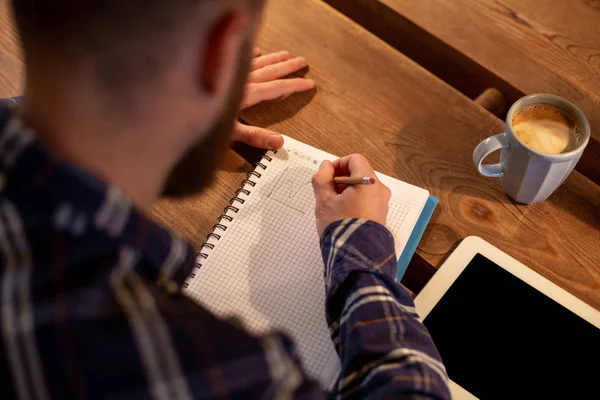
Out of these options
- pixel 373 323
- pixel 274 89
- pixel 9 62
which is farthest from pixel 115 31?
pixel 9 62

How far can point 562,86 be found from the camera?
0.95m

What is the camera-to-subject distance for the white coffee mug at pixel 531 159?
74cm

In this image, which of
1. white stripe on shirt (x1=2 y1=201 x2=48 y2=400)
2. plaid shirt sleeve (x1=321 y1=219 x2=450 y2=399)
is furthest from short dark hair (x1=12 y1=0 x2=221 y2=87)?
plaid shirt sleeve (x1=321 y1=219 x2=450 y2=399)

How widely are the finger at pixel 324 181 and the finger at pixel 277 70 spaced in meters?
0.20

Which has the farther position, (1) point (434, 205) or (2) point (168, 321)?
(1) point (434, 205)

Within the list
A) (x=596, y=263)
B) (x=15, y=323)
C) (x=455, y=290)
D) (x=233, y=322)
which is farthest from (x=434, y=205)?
(x=15, y=323)

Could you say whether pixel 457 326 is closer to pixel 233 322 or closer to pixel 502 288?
pixel 502 288

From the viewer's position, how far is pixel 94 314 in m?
0.42

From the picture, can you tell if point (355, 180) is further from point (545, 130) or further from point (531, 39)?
point (531, 39)

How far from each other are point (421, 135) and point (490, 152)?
0.46 ft

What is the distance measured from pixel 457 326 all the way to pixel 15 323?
1.79ft

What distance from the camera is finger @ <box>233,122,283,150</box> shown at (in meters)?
0.89

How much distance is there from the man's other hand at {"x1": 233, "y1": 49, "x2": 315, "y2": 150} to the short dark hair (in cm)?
46

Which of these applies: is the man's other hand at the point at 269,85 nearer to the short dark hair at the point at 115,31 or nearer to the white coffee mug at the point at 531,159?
the white coffee mug at the point at 531,159
